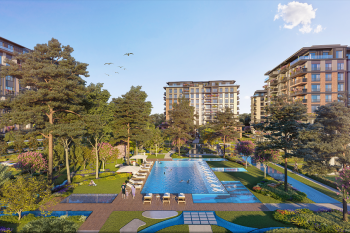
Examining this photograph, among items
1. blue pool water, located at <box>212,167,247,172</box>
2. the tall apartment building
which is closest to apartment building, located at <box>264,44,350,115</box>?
blue pool water, located at <box>212,167,247,172</box>

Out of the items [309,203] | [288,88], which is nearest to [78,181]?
[309,203]

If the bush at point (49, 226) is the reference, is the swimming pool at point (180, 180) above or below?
below

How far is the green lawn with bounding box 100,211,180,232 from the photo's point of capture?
10.3 m

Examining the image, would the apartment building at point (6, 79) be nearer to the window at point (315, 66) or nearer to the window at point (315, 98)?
the window at point (315, 98)

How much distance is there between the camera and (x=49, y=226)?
8898 mm

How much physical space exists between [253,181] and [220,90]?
67.2m

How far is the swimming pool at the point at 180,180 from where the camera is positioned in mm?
17244

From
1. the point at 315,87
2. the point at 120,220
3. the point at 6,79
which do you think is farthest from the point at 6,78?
the point at 315,87

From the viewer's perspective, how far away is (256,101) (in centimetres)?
8062

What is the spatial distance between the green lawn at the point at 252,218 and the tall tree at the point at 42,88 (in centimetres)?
1679

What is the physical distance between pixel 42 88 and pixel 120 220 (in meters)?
14.2

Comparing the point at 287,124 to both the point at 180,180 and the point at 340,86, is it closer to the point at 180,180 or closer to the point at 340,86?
the point at 180,180

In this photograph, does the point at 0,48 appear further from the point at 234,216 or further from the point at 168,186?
the point at 234,216

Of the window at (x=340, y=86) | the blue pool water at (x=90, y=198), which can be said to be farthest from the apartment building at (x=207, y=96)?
the blue pool water at (x=90, y=198)
